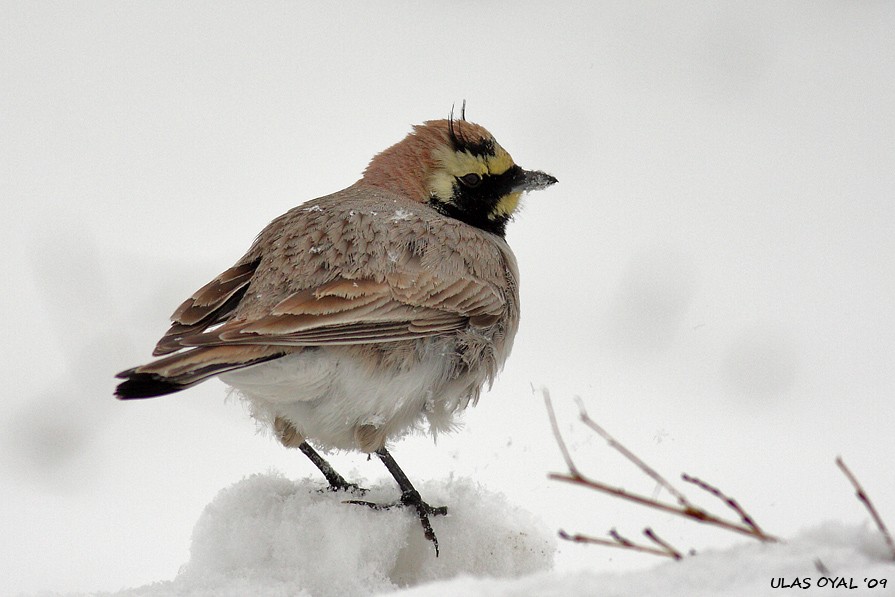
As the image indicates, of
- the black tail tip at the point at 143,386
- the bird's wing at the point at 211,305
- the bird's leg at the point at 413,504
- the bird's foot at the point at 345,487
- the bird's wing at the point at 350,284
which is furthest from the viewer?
the bird's foot at the point at 345,487

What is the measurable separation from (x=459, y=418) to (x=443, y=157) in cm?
119

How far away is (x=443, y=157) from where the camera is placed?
13.6ft

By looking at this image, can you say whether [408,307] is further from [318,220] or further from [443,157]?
[443,157]

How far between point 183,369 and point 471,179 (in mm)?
1846

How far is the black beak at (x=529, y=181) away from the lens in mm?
4211

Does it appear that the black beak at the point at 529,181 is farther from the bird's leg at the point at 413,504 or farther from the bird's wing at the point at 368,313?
the bird's leg at the point at 413,504

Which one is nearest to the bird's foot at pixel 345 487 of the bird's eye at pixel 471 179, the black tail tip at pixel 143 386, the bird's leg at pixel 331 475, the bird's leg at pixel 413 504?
the bird's leg at pixel 331 475

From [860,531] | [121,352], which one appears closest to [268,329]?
[860,531]

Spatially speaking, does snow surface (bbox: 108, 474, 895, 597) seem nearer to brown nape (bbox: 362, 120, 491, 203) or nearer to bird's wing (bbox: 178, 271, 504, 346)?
bird's wing (bbox: 178, 271, 504, 346)

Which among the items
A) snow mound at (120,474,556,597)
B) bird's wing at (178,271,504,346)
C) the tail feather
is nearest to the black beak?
bird's wing at (178,271,504,346)

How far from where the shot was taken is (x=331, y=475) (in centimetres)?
363

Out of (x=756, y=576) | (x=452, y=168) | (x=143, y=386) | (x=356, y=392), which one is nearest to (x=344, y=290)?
(x=356, y=392)

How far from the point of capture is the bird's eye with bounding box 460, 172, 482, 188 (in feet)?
13.6

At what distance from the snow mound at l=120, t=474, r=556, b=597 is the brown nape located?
1403 millimetres
